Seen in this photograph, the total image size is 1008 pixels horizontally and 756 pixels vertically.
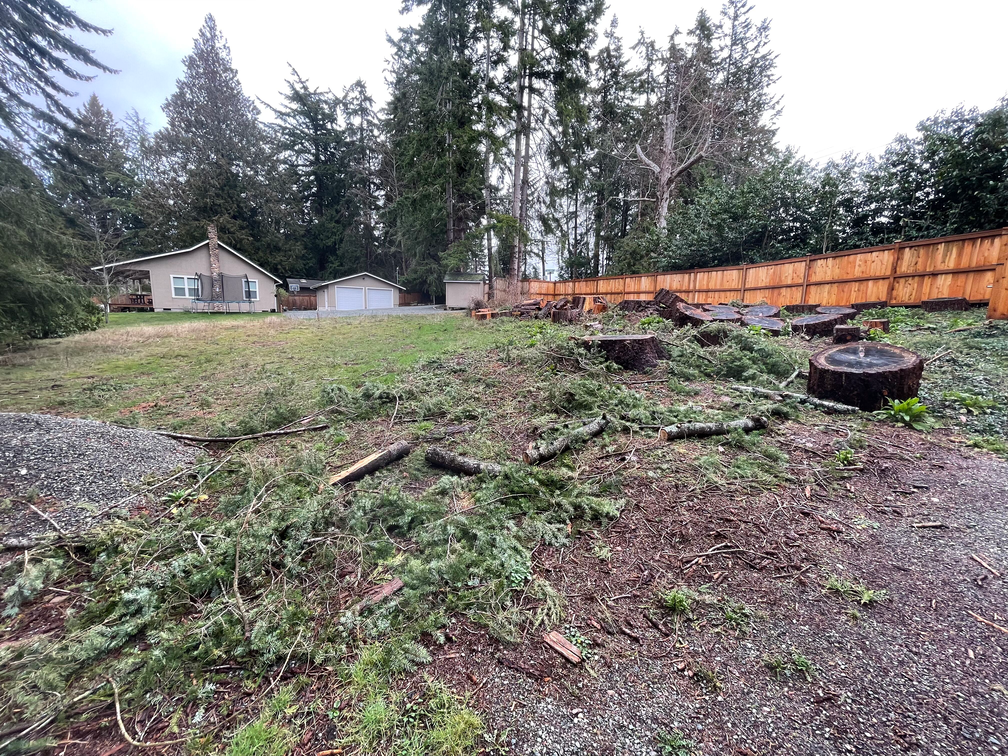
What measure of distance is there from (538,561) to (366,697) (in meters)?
1.00

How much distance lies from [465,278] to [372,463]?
23248mm

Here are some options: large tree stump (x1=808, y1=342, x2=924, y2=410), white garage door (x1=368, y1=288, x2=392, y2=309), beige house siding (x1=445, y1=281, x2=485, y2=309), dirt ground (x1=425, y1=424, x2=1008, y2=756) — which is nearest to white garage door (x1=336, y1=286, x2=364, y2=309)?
white garage door (x1=368, y1=288, x2=392, y2=309)

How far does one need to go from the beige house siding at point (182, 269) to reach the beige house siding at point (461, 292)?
12.9 metres

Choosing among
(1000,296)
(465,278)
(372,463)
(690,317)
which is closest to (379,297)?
(465,278)

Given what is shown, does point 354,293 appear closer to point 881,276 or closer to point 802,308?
point 802,308

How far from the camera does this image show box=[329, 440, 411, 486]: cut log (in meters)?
3.11

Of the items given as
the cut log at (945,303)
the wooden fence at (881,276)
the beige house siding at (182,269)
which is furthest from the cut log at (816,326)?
the beige house siding at (182,269)

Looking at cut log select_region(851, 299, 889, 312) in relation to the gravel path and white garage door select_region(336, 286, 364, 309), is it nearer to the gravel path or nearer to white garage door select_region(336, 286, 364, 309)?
the gravel path

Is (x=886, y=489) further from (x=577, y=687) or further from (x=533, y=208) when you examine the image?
(x=533, y=208)

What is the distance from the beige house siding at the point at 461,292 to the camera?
2477 centimetres

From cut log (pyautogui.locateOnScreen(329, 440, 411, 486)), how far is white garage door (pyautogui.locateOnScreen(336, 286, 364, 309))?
1053 inches

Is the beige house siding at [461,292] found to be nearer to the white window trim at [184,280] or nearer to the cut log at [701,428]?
the white window trim at [184,280]

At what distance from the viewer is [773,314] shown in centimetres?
811

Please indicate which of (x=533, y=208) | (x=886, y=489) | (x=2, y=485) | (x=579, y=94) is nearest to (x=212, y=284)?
(x=533, y=208)
